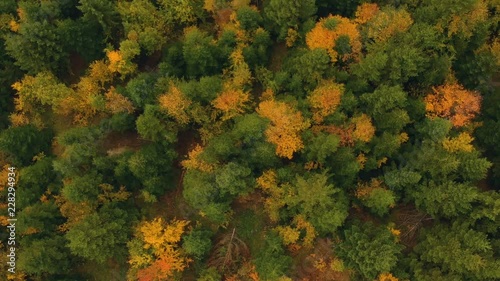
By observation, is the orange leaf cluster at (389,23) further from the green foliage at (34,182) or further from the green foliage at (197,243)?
the green foliage at (34,182)

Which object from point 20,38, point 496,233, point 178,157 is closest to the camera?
point 496,233

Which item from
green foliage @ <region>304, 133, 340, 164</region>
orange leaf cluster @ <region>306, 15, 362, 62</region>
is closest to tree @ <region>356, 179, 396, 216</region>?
green foliage @ <region>304, 133, 340, 164</region>

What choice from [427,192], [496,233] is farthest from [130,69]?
[496,233]

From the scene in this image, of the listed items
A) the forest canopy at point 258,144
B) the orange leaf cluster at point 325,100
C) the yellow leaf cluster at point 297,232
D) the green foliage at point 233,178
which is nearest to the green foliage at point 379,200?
the forest canopy at point 258,144

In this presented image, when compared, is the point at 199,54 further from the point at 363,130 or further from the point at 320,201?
the point at 320,201

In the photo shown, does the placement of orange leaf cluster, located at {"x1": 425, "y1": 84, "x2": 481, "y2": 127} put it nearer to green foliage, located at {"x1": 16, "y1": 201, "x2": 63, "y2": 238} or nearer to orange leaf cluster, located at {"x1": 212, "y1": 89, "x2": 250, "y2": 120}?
orange leaf cluster, located at {"x1": 212, "y1": 89, "x2": 250, "y2": 120}

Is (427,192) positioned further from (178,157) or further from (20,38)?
(20,38)

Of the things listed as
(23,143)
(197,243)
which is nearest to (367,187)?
(197,243)
